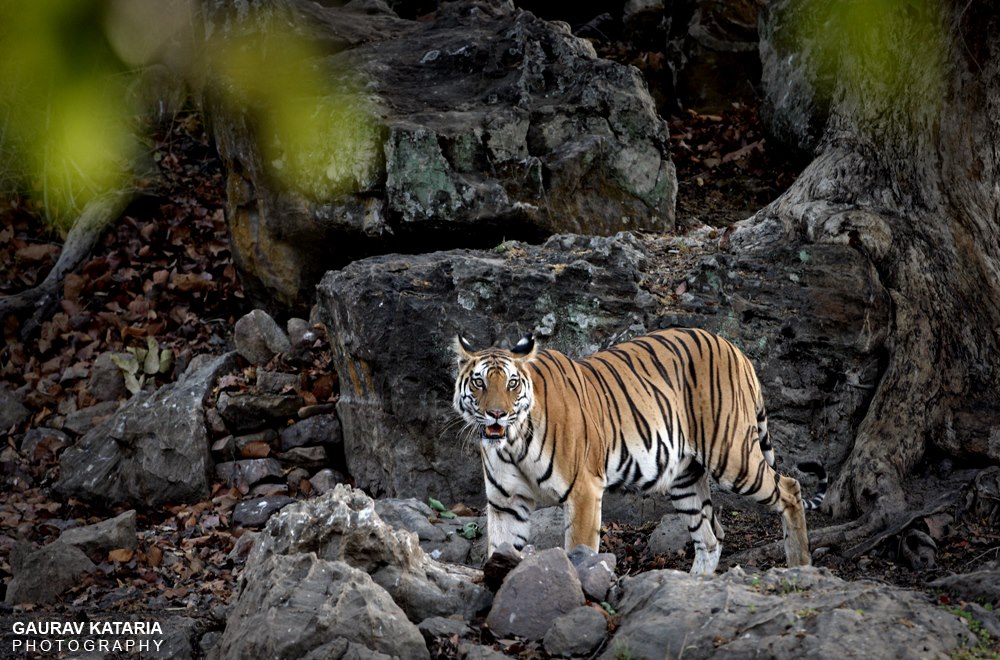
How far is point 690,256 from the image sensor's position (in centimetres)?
944

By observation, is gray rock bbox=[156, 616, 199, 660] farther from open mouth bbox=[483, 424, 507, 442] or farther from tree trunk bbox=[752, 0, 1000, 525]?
tree trunk bbox=[752, 0, 1000, 525]

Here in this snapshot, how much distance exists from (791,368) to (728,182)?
4.51m

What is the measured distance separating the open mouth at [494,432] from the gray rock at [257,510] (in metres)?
2.96

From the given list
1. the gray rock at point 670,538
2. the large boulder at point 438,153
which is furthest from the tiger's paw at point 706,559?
the large boulder at point 438,153

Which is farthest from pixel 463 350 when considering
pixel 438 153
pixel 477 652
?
pixel 438 153

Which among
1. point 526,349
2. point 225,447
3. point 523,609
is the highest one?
point 526,349

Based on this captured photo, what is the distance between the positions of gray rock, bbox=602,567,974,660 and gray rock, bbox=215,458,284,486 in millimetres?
4921

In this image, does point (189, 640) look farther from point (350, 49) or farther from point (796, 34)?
point (796, 34)

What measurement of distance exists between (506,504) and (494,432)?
0.56 meters

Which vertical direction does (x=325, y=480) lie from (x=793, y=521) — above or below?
above

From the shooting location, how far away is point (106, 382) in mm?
11414

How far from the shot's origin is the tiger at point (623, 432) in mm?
6879

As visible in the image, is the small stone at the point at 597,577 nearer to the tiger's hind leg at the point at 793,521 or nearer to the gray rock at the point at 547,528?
the tiger's hind leg at the point at 793,521

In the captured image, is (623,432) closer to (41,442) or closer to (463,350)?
(463,350)
